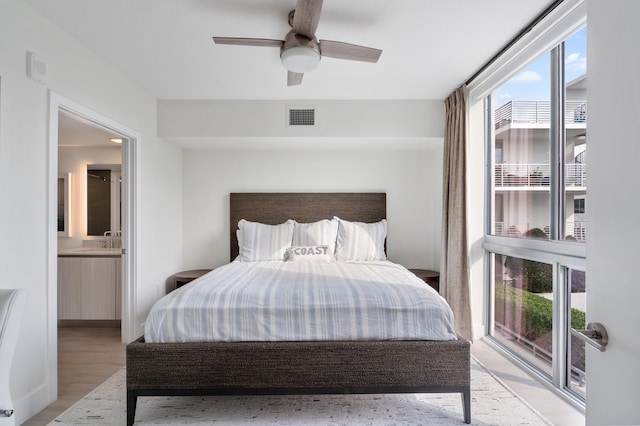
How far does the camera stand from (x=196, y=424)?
2088 millimetres

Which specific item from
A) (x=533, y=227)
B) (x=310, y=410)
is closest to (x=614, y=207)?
(x=310, y=410)

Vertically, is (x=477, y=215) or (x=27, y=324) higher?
(x=477, y=215)

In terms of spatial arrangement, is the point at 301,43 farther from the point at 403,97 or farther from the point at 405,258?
the point at 405,258

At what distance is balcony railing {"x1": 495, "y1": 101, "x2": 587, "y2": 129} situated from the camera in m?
2.31

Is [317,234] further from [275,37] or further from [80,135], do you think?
[80,135]

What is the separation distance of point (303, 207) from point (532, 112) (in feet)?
8.45

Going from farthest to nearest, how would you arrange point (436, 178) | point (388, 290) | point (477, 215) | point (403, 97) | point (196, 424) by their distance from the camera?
point (436, 178)
point (403, 97)
point (477, 215)
point (388, 290)
point (196, 424)

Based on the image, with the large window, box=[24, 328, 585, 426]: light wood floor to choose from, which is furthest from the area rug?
the large window

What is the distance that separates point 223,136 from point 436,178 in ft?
8.22

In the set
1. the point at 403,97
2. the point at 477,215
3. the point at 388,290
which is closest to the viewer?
the point at 388,290

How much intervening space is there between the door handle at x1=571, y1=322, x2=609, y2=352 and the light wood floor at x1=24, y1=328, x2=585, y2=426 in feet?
5.40

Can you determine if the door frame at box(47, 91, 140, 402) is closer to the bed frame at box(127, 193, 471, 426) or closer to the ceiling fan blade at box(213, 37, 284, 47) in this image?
the bed frame at box(127, 193, 471, 426)

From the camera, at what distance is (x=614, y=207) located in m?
0.81

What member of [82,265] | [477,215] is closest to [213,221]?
[82,265]
